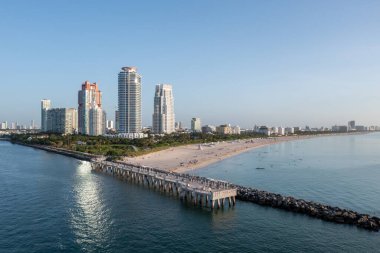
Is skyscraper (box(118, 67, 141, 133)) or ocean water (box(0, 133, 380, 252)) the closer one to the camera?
ocean water (box(0, 133, 380, 252))

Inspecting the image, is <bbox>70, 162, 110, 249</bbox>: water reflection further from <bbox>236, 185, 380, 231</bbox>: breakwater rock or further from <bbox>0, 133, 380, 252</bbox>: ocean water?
<bbox>236, 185, 380, 231</bbox>: breakwater rock

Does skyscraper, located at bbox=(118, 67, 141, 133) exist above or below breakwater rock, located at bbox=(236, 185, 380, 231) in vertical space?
above

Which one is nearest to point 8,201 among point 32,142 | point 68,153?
point 68,153

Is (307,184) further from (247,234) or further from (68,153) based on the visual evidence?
(68,153)

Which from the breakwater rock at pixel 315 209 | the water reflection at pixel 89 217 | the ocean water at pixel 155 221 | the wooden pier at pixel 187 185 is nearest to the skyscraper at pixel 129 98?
the wooden pier at pixel 187 185

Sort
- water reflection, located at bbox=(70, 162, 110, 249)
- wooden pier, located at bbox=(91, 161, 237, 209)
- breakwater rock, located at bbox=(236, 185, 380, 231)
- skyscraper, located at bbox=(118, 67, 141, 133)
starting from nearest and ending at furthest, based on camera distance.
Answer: water reflection, located at bbox=(70, 162, 110, 249)
breakwater rock, located at bbox=(236, 185, 380, 231)
wooden pier, located at bbox=(91, 161, 237, 209)
skyscraper, located at bbox=(118, 67, 141, 133)

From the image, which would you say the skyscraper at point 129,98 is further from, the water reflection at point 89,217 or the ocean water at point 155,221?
the water reflection at point 89,217

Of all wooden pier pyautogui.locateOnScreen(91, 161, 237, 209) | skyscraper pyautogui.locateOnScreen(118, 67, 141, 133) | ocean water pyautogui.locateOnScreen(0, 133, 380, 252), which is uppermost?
skyscraper pyautogui.locateOnScreen(118, 67, 141, 133)

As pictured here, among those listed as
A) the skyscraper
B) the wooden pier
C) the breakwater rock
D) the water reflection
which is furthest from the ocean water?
the skyscraper
